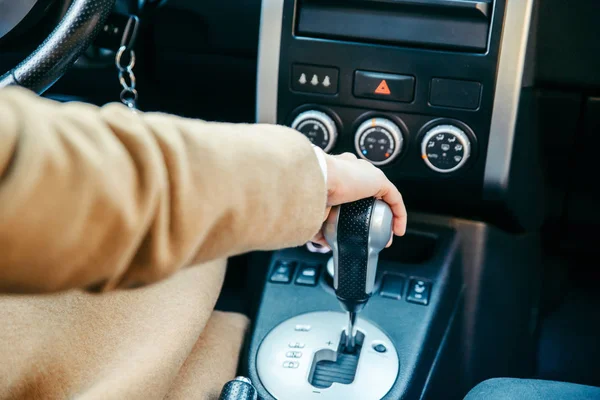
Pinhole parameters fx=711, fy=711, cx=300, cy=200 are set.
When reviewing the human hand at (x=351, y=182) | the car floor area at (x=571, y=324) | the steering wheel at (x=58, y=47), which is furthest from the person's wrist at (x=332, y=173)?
the car floor area at (x=571, y=324)

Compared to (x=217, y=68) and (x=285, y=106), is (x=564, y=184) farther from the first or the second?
(x=217, y=68)

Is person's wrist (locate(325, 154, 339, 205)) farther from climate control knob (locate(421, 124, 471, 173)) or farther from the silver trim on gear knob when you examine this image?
climate control knob (locate(421, 124, 471, 173))

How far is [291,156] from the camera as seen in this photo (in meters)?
0.51

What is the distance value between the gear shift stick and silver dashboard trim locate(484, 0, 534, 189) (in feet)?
0.75

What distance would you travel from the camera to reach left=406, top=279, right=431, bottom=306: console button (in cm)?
84

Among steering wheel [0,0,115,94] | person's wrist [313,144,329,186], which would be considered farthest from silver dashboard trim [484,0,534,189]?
steering wheel [0,0,115,94]

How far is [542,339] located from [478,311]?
25 centimetres

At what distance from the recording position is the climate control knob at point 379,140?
85cm

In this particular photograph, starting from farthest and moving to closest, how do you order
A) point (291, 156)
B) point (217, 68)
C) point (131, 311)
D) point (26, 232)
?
point (217, 68) < point (131, 311) < point (291, 156) < point (26, 232)

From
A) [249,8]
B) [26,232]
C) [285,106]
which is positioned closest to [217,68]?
[249,8]

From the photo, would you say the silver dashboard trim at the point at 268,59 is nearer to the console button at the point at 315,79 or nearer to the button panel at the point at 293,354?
the console button at the point at 315,79

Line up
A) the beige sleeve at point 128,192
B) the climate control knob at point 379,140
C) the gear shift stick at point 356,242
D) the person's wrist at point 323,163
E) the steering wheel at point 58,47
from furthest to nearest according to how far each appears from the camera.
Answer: the climate control knob at point 379,140 → the steering wheel at point 58,47 → the gear shift stick at point 356,242 → the person's wrist at point 323,163 → the beige sleeve at point 128,192

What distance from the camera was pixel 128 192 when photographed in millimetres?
405

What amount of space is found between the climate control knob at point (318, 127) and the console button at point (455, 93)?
0.12 m
